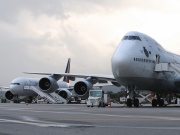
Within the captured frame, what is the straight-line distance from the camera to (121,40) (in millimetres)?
30859

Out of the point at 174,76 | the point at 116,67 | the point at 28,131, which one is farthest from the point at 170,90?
the point at 28,131

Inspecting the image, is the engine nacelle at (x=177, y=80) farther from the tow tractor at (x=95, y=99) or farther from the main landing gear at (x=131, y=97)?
the tow tractor at (x=95, y=99)

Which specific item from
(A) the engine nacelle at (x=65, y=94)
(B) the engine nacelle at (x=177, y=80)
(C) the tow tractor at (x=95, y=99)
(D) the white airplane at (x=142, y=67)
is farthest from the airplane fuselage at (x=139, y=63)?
(A) the engine nacelle at (x=65, y=94)

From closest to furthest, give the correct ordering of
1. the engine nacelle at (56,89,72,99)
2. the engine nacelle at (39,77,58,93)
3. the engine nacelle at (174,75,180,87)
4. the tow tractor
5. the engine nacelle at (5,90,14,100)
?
the engine nacelle at (174,75,180,87), the tow tractor, the engine nacelle at (39,77,58,93), the engine nacelle at (56,89,72,99), the engine nacelle at (5,90,14,100)

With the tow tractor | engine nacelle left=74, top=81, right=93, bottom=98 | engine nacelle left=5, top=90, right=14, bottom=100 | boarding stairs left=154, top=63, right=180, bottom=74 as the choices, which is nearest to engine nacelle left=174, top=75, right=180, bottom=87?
boarding stairs left=154, top=63, right=180, bottom=74

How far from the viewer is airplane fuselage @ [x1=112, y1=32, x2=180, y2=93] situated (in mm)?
28484

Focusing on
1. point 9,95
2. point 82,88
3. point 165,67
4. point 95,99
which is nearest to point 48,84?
point 82,88

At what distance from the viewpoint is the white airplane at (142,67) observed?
2856 centimetres

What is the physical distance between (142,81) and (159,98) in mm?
7083

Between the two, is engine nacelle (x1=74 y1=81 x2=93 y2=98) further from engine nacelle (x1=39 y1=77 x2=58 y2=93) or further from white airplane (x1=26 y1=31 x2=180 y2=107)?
white airplane (x1=26 y1=31 x2=180 y2=107)

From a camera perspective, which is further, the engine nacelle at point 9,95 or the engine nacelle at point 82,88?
the engine nacelle at point 9,95

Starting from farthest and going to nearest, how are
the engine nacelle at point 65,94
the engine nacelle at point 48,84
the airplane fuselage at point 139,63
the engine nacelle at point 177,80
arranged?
the engine nacelle at point 65,94 < the engine nacelle at point 48,84 < the engine nacelle at point 177,80 < the airplane fuselage at point 139,63

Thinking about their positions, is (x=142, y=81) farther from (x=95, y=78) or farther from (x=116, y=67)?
(x=95, y=78)

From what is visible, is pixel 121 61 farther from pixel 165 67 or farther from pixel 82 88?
pixel 82 88
